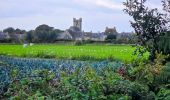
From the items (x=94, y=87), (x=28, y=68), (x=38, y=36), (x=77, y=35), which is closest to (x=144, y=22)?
(x=28, y=68)

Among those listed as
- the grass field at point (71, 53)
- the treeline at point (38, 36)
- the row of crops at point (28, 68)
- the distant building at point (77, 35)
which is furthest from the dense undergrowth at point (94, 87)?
the distant building at point (77, 35)

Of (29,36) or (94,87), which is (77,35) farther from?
(94,87)

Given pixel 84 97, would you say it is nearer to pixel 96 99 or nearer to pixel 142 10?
pixel 96 99

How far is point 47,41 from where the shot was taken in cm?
10081

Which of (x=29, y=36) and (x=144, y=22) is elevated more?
(x=144, y=22)

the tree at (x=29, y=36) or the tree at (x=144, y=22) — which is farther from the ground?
the tree at (x=144, y=22)

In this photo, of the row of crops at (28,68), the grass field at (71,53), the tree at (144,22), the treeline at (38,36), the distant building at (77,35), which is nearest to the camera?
the row of crops at (28,68)

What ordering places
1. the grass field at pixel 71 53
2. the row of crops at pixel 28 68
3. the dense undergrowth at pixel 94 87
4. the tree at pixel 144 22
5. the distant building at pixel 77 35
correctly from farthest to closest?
the distant building at pixel 77 35, the grass field at pixel 71 53, the tree at pixel 144 22, the row of crops at pixel 28 68, the dense undergrowth at pixel 94 87

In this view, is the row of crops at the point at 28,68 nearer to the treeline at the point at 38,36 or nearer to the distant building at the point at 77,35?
the treeline at the point at 38,36

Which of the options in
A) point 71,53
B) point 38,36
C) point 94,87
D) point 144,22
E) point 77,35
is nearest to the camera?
point 94,87

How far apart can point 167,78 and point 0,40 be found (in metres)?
80.2

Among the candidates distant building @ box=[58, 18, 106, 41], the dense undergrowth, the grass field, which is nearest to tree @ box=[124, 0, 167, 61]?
the dense undergrowth

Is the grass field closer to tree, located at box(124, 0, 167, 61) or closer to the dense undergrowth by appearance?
tree, located at box(124, 0, 167, 61)

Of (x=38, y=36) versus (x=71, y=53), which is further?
(x=38, y=36)
